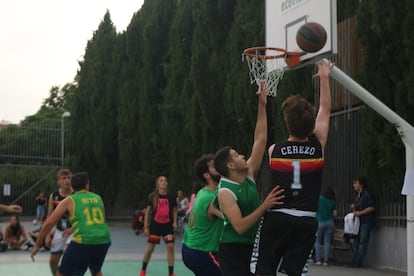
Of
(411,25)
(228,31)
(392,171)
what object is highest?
(228,31)

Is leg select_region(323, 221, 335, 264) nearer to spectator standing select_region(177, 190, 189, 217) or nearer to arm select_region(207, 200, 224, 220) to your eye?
spectator standing select_region(177, 190, 189, 217)

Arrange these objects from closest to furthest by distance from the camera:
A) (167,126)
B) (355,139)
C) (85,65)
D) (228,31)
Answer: (355,139) → (228,31) → (167,126) → (85,65)

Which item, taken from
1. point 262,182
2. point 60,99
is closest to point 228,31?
point 262,182

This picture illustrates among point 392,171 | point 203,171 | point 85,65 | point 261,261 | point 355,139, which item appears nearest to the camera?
point 261,261

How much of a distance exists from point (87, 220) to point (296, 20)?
3.90 meters

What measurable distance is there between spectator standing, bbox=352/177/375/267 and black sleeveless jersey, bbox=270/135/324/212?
974 centimetres

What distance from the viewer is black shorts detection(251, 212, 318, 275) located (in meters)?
4.97

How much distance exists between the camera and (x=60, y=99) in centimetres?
7712

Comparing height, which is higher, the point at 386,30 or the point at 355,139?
the point at 386,30

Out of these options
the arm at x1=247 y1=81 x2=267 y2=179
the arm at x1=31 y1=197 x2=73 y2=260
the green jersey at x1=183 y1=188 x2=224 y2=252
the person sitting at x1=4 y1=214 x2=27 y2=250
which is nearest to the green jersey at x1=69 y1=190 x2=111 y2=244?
the arm at x1=31 y1=197 x2=73 y2=260

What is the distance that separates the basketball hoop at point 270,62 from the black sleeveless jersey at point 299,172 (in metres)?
3.61

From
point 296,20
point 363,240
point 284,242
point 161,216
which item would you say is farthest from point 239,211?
point 363,240

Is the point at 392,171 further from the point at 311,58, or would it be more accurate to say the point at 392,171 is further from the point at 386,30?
the point at 311,58

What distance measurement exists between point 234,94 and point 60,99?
2346 inches
